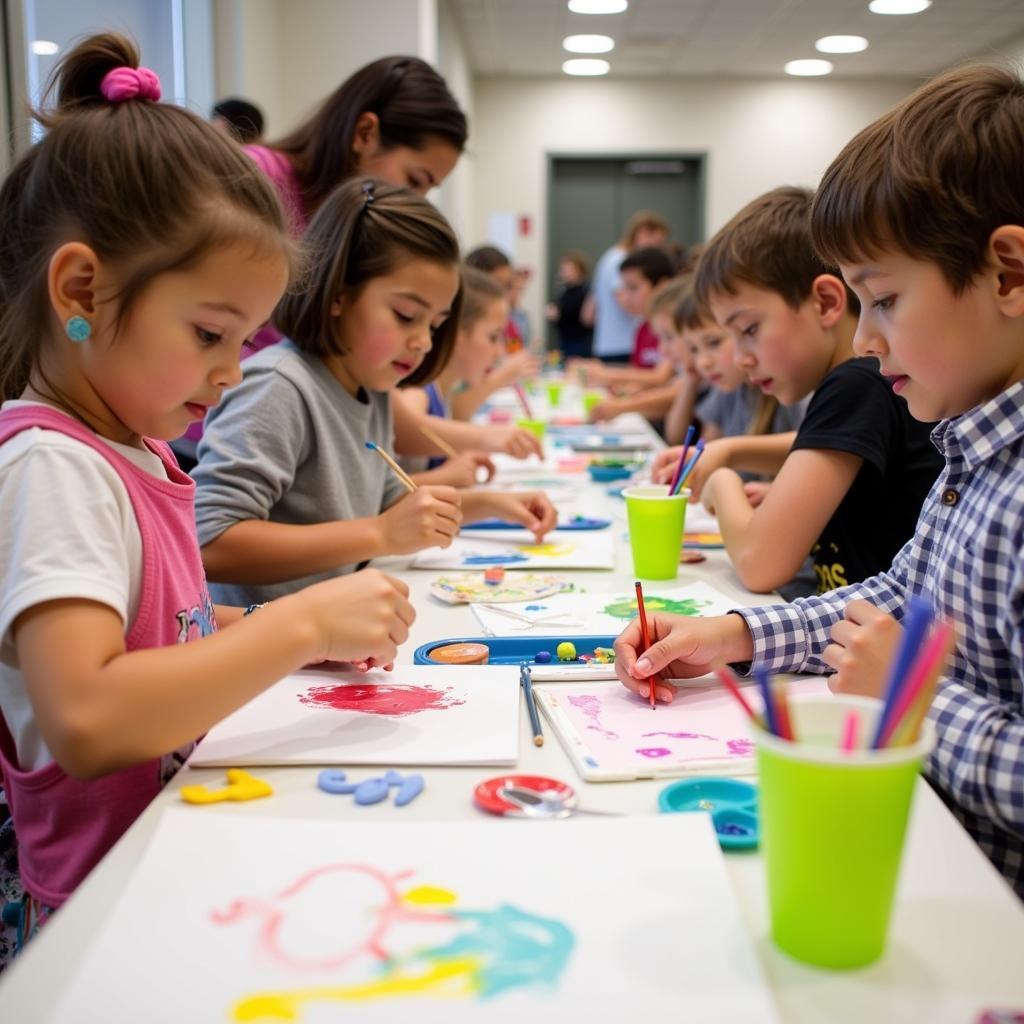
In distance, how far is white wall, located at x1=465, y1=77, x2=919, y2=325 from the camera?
26.4ft

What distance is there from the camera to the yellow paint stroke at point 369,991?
475mm

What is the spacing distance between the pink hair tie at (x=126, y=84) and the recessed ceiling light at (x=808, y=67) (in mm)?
7490

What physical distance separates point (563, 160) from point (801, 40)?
213 cm

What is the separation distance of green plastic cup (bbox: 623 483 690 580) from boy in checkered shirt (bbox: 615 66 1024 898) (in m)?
0.36

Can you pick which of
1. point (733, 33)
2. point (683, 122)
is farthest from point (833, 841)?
point (683, 122)

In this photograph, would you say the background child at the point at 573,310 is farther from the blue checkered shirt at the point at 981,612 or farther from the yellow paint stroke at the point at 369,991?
the yellow paint stroke at the point at 369,991

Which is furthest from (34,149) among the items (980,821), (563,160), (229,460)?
(563,160)

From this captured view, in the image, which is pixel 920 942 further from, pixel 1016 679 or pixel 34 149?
pixel 34 149

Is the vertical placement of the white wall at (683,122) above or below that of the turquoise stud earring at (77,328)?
above

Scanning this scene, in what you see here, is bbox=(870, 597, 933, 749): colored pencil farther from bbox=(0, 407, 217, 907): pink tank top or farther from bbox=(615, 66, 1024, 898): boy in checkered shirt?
bbox=(0, 407, 217, 907): pink tank top

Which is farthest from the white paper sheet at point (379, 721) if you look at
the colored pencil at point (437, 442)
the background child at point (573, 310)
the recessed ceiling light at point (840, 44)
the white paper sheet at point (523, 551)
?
the recessed ceiling light at point (840, 44)

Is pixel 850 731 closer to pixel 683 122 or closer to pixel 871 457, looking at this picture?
pixel 871 457

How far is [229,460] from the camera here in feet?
4.24

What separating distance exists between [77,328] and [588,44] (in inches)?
273
